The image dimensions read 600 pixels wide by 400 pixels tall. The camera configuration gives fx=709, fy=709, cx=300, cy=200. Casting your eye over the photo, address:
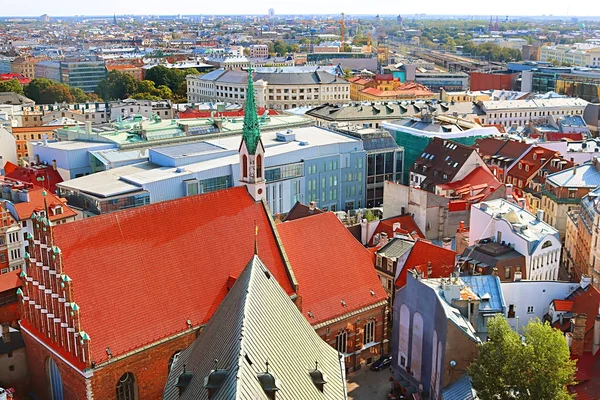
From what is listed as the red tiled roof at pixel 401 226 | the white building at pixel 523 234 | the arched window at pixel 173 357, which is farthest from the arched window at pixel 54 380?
the white building at pixel 523 234

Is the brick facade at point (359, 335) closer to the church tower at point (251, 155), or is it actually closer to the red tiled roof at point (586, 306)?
the church tower at point (251, 155)

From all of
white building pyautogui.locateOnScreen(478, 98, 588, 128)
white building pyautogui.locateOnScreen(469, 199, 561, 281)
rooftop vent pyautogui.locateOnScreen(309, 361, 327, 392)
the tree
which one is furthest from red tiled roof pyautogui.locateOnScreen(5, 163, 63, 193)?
white building pyautogui.locateOnScreen(478, 98, 588, 128)

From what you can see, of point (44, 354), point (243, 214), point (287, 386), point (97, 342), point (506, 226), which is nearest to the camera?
point (287, 386)

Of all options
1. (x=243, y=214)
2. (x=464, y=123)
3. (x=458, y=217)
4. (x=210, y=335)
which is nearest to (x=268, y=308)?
(x=210, y=335)

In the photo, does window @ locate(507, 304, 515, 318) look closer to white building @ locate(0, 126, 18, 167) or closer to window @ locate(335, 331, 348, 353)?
window @ locate(335, 331, 348, 353)

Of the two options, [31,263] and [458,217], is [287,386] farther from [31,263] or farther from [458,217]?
[458,217]

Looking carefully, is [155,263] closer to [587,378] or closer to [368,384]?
[368,384]

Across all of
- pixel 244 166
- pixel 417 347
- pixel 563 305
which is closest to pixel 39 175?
pixel 244 166
